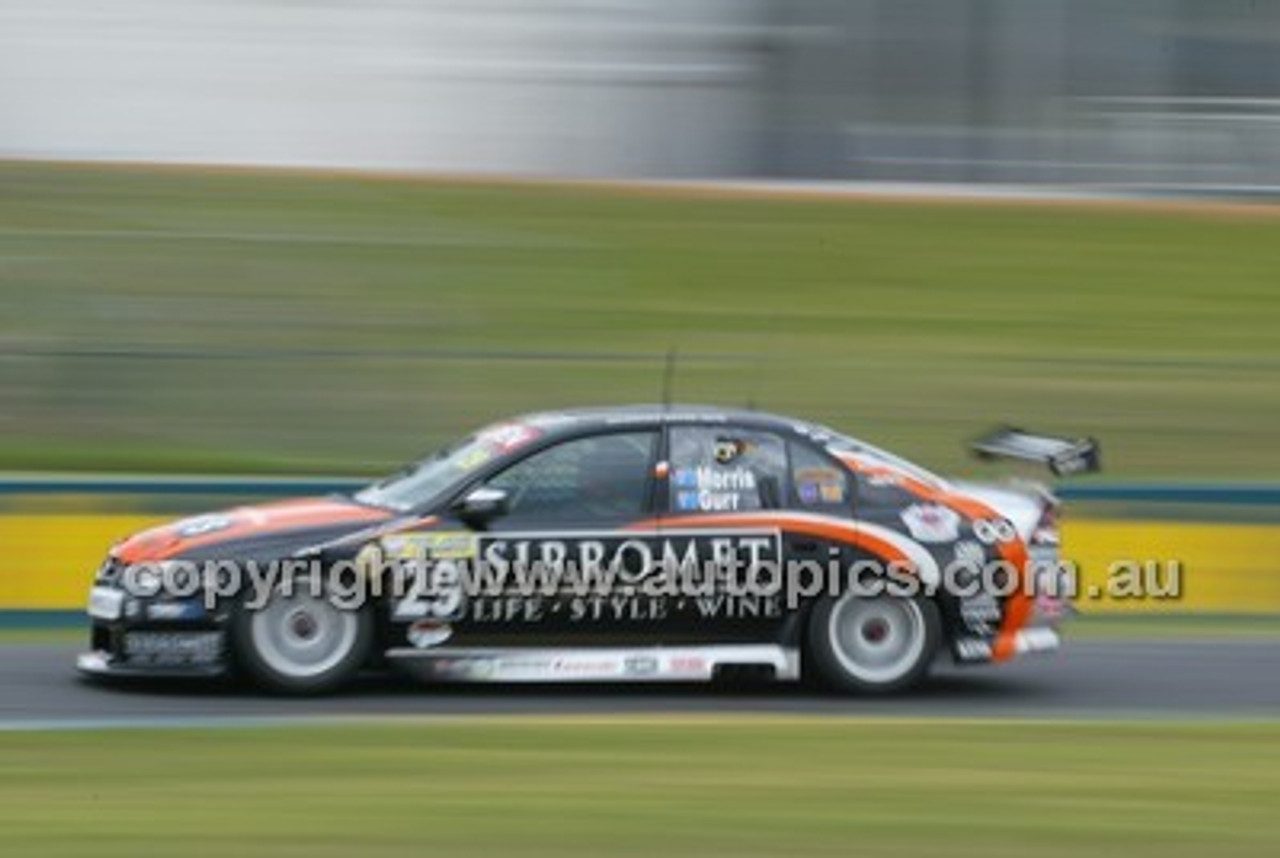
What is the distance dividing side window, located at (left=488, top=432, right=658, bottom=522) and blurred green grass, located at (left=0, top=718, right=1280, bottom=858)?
1.16 metres

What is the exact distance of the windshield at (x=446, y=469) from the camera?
1169 cm

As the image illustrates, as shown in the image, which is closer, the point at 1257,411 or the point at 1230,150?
the point at 1257,411

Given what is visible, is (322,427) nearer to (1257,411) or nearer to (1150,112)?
(1257,411)

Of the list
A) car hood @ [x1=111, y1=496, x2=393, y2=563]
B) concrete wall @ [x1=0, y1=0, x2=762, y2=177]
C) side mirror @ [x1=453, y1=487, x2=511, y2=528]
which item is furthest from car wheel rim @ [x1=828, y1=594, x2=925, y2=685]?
concrete wall @ [x1=0, y1=0, x2=762, y2=177]

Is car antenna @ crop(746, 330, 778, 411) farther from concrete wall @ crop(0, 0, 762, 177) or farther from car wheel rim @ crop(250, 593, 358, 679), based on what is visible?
car wheel rim @ crop(250, 593, 358, 679)

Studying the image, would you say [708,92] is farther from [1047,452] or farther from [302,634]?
[302,634]

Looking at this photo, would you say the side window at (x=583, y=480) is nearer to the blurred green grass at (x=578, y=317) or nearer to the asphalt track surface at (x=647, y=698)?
the asphalt track surface at (x=647, y=698)

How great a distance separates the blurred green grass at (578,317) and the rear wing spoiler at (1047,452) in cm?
704

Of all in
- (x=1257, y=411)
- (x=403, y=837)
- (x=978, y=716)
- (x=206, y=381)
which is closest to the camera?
(x=403, y=837)

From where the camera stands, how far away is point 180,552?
11.4 metres

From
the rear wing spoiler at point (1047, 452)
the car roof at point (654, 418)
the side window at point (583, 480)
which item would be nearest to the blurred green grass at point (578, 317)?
the rear wing spoiler at point (1047, 452)

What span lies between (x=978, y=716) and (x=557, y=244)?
16.8 metres

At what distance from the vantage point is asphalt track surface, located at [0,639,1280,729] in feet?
36.7

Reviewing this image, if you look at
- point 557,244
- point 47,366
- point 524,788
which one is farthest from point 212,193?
point 524,788
